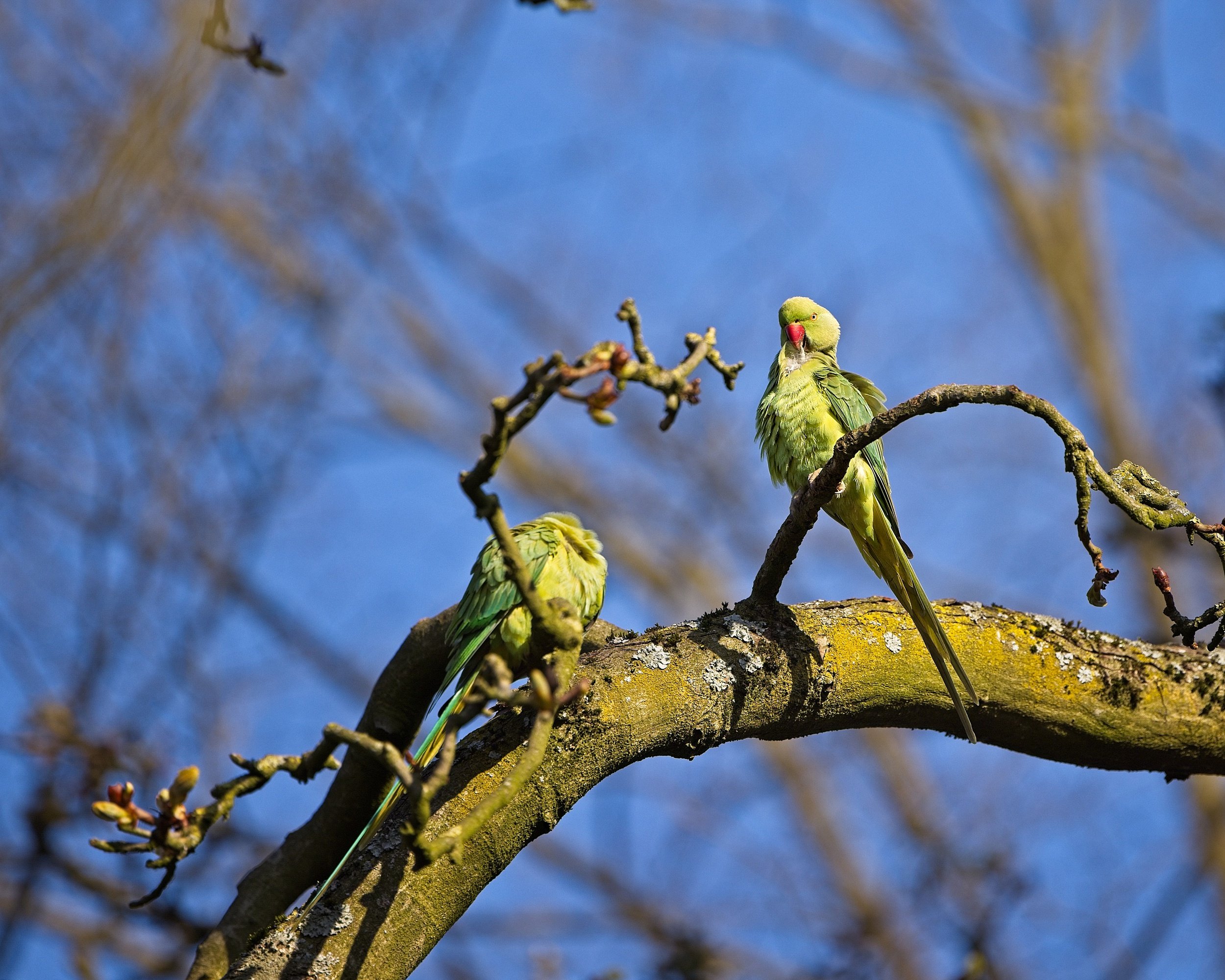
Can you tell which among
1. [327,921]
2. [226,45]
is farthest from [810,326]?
[327,921]

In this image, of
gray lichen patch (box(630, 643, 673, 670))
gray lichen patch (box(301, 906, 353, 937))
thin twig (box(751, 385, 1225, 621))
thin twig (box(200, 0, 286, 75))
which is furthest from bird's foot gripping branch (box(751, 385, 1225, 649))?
thin twig (box(200, 0, 286, 75))

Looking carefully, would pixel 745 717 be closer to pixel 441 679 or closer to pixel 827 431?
pixel 441 679

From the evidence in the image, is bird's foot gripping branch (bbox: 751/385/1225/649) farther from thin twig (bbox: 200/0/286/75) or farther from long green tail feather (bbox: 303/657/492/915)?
thin twig (bbox: 200/0/286/75)

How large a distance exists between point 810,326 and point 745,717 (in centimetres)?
194

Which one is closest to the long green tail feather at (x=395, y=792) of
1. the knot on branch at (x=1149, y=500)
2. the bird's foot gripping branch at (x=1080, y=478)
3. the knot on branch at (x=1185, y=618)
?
the bird's foot gripping branch at (x=1080, y=478)

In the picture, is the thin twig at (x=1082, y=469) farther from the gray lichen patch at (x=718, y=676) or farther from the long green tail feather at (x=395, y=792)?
the long green tail feather at (x=395, y=792)

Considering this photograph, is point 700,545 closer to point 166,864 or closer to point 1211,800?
point 1211,800

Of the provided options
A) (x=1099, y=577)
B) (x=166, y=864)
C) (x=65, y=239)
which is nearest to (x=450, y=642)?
(x=166, y=864)

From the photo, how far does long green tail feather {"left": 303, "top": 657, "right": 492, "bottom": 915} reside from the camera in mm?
2266

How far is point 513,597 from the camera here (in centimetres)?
303

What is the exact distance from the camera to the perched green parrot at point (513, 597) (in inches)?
117

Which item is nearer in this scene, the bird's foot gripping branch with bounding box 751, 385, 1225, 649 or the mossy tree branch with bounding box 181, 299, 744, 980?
the mossy tree branch with bounding box 181, 299, 744, 980

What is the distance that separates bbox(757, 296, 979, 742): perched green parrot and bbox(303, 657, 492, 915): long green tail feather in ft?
4.01

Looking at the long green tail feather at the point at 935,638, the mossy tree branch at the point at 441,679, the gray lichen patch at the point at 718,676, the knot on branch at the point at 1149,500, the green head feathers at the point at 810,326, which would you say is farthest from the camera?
the green head feathers at the point at 810,326
